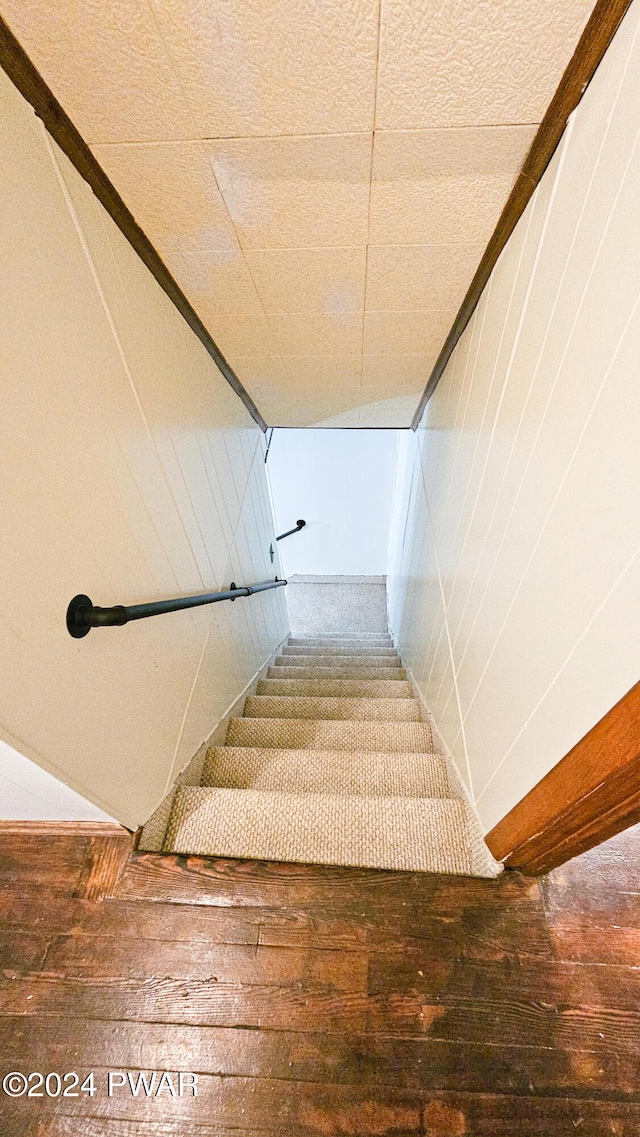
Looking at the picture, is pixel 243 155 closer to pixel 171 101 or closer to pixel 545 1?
pixel 171 101

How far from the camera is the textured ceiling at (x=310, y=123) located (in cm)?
63

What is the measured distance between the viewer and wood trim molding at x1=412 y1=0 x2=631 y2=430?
1.98 feet

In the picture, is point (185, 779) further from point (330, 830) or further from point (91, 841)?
point (330, 830)

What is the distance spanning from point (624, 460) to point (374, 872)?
3.90 feet

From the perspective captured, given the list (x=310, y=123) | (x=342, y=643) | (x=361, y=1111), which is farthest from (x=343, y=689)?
(x=310, y=123)

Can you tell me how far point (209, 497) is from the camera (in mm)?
1678

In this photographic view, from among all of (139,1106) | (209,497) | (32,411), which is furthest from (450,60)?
(139,1106)

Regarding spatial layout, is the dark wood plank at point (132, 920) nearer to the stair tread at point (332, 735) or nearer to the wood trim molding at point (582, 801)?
the wood trim molding at point (582, 801)

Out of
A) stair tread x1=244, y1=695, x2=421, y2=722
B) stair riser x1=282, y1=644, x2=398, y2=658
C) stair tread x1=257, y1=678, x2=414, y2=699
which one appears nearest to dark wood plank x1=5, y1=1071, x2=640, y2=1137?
stair tread x1=244, y1=695, x2=421, y2=722

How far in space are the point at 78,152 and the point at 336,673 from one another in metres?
2.56

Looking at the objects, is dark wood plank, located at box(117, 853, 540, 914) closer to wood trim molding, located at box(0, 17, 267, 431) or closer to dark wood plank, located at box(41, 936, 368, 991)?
dark wood plank, located at box(41, 936, 368, 991)

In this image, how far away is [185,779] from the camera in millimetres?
1367

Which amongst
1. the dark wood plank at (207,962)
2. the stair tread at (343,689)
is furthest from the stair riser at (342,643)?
the dark wood plank at (207,962)

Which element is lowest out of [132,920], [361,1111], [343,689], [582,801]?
[361,1111]
